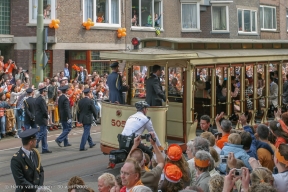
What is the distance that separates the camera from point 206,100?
14234 mm

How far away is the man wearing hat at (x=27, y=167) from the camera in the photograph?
7.47m

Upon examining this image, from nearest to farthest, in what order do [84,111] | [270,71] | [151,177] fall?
[151,177], [84,111], [270,71]

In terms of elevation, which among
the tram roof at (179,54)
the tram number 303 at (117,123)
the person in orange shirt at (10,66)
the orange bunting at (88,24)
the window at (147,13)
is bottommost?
the tram number 303 at (117,123)

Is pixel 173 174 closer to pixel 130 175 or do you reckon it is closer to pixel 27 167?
pixel 130 175

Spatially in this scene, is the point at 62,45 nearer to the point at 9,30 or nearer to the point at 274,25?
the point at 9,30

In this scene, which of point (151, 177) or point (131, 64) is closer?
point (151, 177)

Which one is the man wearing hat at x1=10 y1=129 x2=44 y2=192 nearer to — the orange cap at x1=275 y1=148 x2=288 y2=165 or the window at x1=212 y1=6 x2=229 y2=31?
the orange cap at x1=275 y1=148 x2=288 y2=165

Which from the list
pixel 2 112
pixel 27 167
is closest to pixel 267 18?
pixel 2 112

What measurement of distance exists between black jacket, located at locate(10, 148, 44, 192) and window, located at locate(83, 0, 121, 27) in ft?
65.8

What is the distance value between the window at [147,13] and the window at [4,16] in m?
7.10

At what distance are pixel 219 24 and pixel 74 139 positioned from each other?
833 inches

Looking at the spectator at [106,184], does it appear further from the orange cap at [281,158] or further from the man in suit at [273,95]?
the man in suit at [273,95]

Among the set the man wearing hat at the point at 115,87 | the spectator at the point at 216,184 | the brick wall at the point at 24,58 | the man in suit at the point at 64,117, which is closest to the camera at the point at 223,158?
the spectator at the point at 216,184

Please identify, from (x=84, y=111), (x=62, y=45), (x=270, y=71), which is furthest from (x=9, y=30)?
(x=270, y=71)
